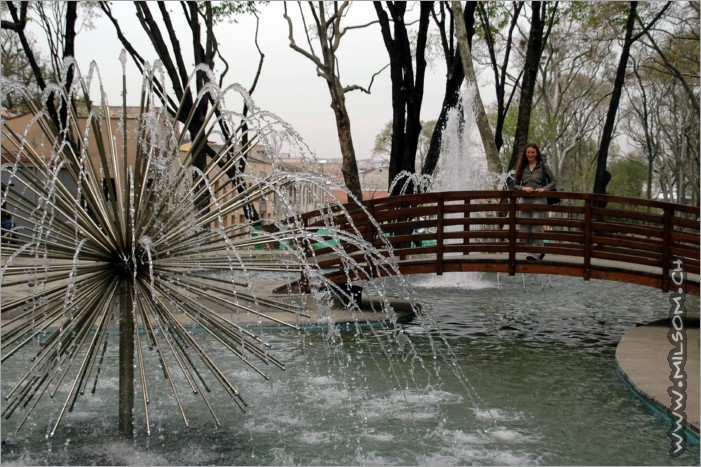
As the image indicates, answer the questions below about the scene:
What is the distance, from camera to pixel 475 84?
17625mm

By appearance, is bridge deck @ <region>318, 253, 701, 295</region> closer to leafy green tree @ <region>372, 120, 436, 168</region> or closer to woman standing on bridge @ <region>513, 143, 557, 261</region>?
woman standing on bridge @ <region>513, 143, 557, 261</region>

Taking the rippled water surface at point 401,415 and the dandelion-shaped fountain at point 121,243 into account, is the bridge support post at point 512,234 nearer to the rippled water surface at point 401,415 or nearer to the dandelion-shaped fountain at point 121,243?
the rippled water surface at point 401,415

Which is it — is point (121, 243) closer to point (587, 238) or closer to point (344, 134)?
point (587, 238)

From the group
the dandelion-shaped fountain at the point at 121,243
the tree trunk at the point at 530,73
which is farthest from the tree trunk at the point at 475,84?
the dandelion-shaped fountain at the point at 121,243

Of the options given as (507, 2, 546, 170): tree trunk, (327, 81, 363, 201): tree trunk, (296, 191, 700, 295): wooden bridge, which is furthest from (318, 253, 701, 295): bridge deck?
(327, 81, 363, 201): tree trunk

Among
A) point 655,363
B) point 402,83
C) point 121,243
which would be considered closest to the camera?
point 121,243

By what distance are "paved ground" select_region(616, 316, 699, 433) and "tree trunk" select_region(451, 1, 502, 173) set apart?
8077 millimetres

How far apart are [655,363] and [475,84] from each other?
35.1 feet

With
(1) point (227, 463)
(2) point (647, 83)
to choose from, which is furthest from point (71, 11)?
(2) point (647, 83)

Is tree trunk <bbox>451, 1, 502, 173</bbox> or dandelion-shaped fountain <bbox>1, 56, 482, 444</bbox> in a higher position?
tree trunk <bbox>451, 1, 502, 173</bbox>

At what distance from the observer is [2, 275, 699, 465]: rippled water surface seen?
221 inches

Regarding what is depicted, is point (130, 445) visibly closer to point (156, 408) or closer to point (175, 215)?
point (156, 408)

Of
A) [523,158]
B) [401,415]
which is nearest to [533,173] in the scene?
[523,158]

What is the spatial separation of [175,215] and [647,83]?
116 ft
